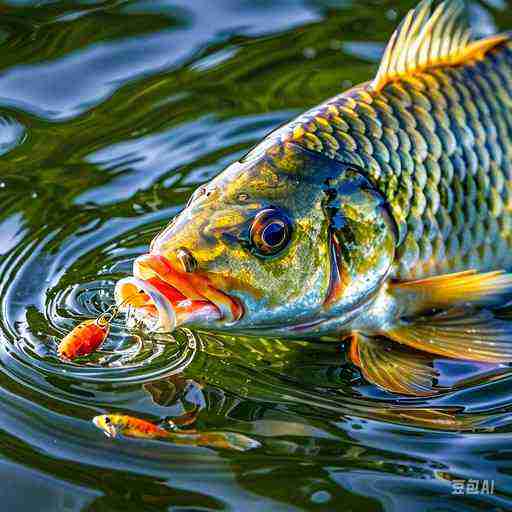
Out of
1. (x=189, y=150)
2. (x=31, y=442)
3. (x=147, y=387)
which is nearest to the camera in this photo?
(x=31, y=442)

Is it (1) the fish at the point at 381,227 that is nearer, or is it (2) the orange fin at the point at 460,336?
(1) the fish at the point at 381,227

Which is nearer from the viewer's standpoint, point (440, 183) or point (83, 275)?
point (440, 183)

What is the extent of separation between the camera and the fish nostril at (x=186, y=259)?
4219 millimetres

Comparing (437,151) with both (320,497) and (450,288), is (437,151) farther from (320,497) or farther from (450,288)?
(320,497)

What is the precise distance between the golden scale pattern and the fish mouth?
31.4 inches

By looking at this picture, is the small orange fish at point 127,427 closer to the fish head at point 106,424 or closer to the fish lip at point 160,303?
the fish head at point 106,424

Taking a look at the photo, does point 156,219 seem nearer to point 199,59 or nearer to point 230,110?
point 230,110

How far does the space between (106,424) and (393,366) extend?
1.24m

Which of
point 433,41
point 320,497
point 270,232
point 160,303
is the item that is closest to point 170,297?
point 160,303

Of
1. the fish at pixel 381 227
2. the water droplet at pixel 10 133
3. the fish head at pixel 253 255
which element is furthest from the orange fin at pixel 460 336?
the water droplet at pixel 10 133

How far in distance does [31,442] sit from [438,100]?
89.2 inches

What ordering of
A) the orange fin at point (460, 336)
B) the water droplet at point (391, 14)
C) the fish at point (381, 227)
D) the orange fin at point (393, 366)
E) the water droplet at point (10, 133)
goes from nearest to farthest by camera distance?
1. the fish at point (381, 227)
2. the orange fin at point (393, 366)
3. the orange fin at point (460, 336)
4. the water droplet at point (10, 133)
5. the water droplet at point (391, 14)

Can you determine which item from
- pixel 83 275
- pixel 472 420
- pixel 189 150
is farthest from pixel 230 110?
pixel 472 420

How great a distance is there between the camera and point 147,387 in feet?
14.9
